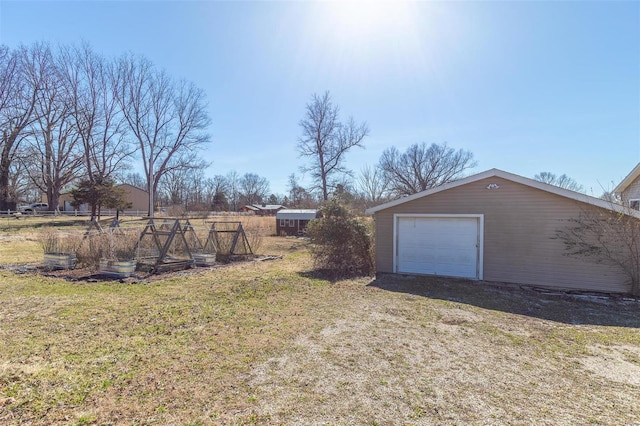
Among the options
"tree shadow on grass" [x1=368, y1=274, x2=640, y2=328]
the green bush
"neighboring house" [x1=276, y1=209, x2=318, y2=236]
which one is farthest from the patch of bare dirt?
"neighboring house" [x1=276, y1=209, x2=318, y2=236]

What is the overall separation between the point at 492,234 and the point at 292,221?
17.8 m

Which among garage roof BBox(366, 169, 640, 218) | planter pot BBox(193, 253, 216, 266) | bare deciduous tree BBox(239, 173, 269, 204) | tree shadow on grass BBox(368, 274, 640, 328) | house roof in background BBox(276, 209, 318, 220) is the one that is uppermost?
bare deciduous tree BBox(239, 173, 269, 204)

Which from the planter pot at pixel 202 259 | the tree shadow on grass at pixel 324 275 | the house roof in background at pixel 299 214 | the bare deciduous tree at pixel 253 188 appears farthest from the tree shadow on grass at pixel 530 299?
the bare deciduous tree at pixel 253 188

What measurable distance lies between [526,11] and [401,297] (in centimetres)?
764

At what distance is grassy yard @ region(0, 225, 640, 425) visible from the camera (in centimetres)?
275

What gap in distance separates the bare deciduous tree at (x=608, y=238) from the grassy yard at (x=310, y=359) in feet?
3.42

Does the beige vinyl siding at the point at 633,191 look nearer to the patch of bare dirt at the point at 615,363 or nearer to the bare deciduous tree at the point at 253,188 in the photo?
the patch of bare dirt at the point at 615,363

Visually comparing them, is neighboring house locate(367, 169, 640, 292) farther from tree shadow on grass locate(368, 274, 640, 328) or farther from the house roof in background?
the house roof in background

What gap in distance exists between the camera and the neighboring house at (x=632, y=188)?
10995mm

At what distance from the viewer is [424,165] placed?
135 ft

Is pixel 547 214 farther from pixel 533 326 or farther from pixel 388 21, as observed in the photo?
pixel 388 21

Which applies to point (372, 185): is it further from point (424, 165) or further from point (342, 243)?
point (342, 243)

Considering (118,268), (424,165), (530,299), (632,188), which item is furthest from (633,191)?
(424,165)

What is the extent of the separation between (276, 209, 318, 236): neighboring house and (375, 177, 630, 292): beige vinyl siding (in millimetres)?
15866
